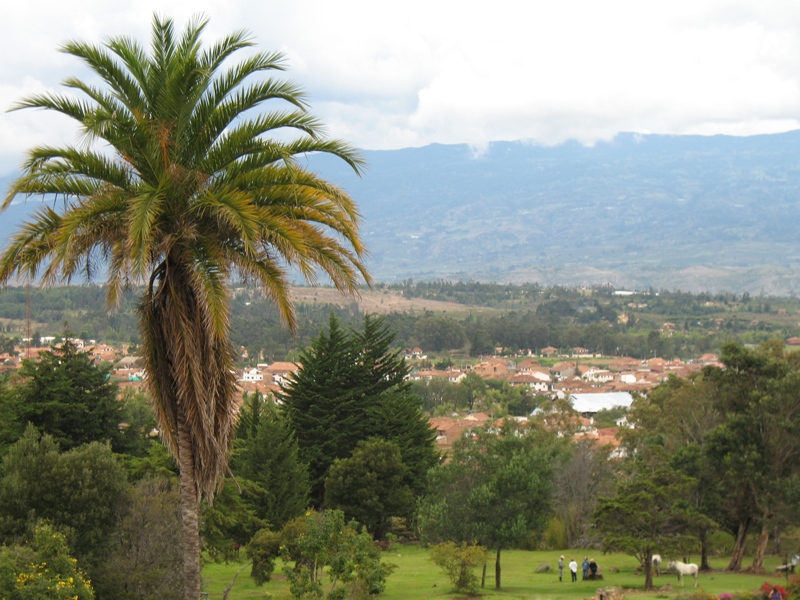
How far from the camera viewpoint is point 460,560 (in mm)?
20625

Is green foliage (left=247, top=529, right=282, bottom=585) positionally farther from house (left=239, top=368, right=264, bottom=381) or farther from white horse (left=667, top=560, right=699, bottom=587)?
house (left=239, top=368, right=264, bottom=381)

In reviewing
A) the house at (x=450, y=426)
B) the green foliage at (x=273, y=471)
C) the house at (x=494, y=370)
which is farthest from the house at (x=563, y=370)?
the green foliage at (x=273, y=471)

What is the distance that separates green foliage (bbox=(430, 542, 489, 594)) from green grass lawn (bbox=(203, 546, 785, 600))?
1.10 feet

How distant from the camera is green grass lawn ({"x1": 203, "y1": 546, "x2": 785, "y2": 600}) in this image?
2023 cm

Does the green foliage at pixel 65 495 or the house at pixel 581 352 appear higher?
the green foliage at pixel 65 495

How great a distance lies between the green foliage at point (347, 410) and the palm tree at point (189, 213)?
26.6 meters

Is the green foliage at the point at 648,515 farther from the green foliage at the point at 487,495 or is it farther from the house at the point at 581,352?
the house at the point at 581,352

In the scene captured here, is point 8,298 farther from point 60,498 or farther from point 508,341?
point 60,498

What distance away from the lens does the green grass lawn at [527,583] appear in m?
20.2

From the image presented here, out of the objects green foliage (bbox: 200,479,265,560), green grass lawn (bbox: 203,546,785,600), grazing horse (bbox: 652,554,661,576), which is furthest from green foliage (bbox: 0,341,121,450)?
grazing horse (bbox: 652,554,661,576)

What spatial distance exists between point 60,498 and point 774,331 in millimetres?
131185

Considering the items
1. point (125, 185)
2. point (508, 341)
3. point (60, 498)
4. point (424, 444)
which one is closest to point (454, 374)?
point (508, 341)

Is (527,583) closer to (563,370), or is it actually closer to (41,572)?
(41,572)

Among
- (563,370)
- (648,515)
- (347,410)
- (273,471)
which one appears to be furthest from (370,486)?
(563,370)
